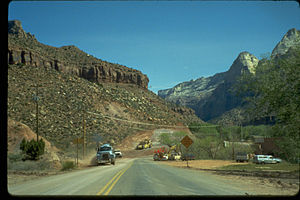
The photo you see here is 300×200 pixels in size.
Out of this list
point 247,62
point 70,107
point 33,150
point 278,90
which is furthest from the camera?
point 70,107

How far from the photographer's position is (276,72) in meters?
17.5

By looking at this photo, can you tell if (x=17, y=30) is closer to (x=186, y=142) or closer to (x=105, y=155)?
(x=105, y=155)

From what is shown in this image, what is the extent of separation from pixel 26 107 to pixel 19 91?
13.0ft

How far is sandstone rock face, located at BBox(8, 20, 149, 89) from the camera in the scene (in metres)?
87.0

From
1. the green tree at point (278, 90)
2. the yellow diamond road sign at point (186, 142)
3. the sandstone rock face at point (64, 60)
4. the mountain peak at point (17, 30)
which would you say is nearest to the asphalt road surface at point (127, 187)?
the green tree at point (278, 90)


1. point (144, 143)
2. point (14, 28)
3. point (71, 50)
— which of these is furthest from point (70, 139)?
point (71, 50)

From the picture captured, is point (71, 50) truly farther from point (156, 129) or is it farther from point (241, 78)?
point (241, 78)

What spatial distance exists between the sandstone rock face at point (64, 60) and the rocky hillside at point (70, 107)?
3.19 ft

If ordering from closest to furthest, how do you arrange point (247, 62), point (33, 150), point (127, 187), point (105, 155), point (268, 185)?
point (127, 187)
point (268, 185)
point (247, 62)
point (33, 150)
point (105, 155)

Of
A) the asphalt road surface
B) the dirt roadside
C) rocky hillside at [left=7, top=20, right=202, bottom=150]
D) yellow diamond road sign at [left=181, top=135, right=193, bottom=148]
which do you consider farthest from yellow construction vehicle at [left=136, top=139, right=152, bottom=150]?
the asphalt road surface

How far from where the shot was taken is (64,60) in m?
116

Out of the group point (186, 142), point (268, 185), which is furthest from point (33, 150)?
point (268, 185)

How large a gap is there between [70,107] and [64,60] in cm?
5073

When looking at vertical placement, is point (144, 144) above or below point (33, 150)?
below
